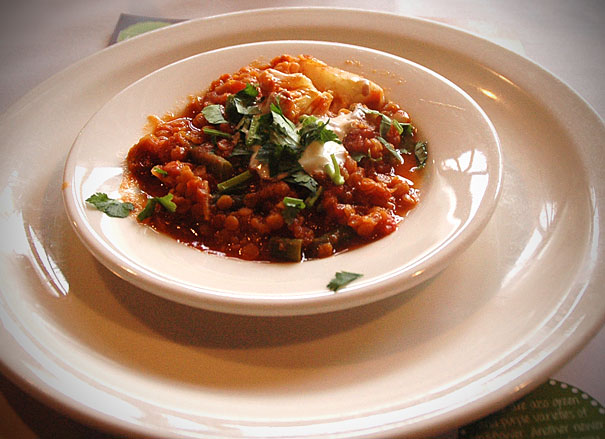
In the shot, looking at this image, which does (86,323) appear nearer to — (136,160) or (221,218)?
(221,218)

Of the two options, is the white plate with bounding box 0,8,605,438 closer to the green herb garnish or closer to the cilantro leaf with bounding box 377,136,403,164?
the green herb garnish

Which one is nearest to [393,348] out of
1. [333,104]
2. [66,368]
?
[66,368]

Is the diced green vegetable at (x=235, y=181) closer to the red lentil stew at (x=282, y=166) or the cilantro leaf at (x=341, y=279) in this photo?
the red lentil stew at (x=282, y=166)

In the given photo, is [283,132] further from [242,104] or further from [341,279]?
[341,279]

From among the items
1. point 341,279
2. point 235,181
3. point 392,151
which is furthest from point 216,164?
point 341,279

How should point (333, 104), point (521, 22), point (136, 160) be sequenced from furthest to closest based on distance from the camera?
point (521, 22)
point (333, 104)
point (136, 160)

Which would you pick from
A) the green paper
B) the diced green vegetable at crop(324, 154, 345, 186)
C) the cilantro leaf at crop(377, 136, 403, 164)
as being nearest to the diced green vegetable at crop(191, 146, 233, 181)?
the diced green vegetable at crop(324, 154, 345, 186)

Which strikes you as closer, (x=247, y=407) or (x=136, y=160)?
(x=247, y=407)

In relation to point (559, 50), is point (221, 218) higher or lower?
lower
